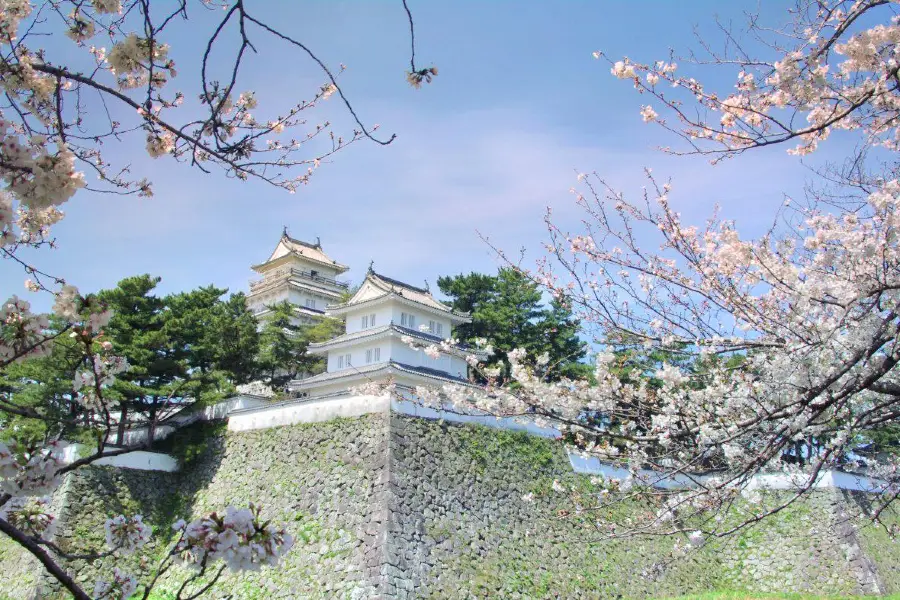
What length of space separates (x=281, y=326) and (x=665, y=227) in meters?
16.0

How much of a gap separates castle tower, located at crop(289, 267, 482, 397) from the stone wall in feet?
12.3

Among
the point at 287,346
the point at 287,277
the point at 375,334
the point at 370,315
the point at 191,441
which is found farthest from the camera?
the point at 287,277

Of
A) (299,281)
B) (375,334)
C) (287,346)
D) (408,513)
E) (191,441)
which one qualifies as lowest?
(408,513)

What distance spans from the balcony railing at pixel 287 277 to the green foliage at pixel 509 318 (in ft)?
18.2

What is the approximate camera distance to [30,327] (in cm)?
193

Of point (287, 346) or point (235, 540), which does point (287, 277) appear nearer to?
point (287, 346)

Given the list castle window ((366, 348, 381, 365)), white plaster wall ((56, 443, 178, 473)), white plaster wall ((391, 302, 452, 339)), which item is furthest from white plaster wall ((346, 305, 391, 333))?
white plaster wall ((56, 443, 178, 473))

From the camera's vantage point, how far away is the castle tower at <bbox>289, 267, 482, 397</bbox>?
52.4ft

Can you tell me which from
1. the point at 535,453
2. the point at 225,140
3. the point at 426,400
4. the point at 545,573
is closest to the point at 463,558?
the point at 545,573

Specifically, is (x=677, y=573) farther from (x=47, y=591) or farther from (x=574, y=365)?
(x=47, y=591)

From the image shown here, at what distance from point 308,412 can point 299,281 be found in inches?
495

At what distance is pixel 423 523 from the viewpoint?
385 inches

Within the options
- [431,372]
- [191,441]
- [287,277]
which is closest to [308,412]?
[191,441]

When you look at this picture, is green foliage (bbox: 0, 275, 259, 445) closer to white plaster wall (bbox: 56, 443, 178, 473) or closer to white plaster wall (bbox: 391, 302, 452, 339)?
white plaster wall (bbox: 56, 443, 178, 473)
